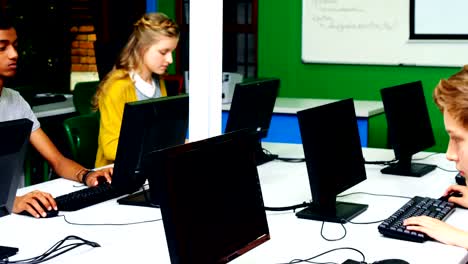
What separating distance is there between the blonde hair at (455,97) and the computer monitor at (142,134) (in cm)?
86

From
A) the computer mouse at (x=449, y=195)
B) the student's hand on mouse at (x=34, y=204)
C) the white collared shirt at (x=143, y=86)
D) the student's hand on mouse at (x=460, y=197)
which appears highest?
the white collared shirt at (x=143, y=86)

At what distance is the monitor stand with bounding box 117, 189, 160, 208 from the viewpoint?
7.78 ft

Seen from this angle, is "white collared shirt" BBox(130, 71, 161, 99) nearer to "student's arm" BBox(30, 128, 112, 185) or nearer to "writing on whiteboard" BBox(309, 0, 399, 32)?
"student's arm" BBox(30, 128, 112, 185)

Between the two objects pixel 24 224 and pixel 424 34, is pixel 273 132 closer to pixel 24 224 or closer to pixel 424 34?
pixel 424 34

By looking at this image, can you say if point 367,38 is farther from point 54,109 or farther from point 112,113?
point 112,113

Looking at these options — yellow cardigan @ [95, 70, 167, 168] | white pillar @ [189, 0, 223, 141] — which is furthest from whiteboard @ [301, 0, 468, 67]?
white pillar @ [189, 0, 223, 141]

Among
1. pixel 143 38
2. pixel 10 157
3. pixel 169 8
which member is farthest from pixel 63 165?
pixel 169 8

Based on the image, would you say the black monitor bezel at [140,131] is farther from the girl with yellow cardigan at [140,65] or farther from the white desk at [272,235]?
the girl with yellow cardigan at [140,65]

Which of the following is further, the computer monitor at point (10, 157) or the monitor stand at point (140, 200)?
the monitor stand at point (140, 200)

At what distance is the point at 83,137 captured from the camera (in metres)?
3.15

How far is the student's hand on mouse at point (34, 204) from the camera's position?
2232mm

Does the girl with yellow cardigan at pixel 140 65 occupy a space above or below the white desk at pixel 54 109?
above

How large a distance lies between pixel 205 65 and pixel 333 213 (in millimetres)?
604

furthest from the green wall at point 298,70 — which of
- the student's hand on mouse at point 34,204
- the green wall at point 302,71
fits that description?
the student's hand on mouse at point 34,204
